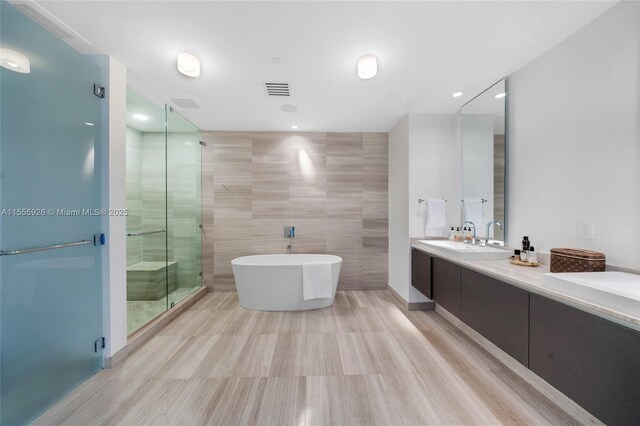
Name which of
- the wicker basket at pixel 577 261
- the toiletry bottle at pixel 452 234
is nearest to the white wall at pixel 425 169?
the toiletry bottle at pixel 452 234

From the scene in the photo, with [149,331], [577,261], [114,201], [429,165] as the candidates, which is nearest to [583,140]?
[577,261]

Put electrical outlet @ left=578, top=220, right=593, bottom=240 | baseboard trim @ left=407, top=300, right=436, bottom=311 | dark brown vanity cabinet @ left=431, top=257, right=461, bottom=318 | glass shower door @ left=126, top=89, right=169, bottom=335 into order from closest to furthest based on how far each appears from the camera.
Answer: electrical outlet @ left=578, top=220, right=593, bottom=240
dark brown vanity cabinet @ left=431, top=257, right=461, bottom=318
glass shower door @ left=126, top=89, right=169, bottom=335
baseboard trim @ left=407, top=300, right=436, bottom=311

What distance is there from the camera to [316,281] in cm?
300

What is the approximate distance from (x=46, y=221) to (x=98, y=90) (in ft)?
3.43

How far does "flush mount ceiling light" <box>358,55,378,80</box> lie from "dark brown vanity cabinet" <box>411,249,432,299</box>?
1.92m

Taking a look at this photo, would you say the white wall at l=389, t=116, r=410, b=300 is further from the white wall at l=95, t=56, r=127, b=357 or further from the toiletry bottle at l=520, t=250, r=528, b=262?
→ the white wall at l=95, t=56, r=127, b=357

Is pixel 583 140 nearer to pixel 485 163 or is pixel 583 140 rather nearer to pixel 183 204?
pixel 485 163

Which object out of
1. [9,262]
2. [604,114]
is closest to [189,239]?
[9,262]

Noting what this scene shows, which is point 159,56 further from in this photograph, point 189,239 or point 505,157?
point 505,157

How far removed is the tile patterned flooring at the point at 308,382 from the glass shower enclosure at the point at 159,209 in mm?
528

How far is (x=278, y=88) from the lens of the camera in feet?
7.95

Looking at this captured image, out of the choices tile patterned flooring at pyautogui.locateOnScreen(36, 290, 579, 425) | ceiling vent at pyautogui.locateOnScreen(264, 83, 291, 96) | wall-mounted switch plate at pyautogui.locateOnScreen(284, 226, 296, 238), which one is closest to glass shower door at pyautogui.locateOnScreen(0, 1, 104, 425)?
tile patterned flooring at pyautogui.locateOnScreen(36, 290, 579, 425)

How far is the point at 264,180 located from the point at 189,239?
1.36m

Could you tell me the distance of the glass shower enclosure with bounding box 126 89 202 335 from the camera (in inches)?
93.3
